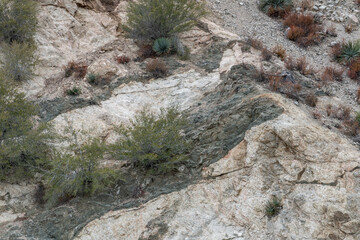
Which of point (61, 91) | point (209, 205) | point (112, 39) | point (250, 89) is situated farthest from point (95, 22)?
point (209, 205)

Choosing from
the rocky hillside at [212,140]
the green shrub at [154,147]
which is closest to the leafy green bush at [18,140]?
the rocky hillside at [212,140]

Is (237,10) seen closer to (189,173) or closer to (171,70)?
(171,70)

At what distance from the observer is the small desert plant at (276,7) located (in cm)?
1393

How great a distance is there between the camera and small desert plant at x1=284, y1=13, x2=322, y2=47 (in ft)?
39.6

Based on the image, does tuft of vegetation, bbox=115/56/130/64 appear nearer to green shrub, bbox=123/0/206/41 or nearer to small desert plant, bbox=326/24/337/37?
green shrub, bbox=123/0/206/41

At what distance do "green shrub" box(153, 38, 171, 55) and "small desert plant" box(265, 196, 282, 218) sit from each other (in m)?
7.20

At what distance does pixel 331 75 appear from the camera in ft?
32.0

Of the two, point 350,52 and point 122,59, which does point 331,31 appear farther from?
point 122,59

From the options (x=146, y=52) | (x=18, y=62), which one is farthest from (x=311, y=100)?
(x=18, y=62)

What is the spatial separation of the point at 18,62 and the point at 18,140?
3.19 m

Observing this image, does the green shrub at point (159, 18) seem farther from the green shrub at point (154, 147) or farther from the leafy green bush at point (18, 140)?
the green shrub at point (154, 147)

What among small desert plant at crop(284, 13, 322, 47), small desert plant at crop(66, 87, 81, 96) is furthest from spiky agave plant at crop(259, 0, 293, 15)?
small desert plant at crop(66, 87, 81, 96)

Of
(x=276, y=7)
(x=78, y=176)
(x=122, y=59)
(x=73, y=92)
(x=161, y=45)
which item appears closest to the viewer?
(x=78, y=176)

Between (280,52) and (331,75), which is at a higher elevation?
(280,52)
